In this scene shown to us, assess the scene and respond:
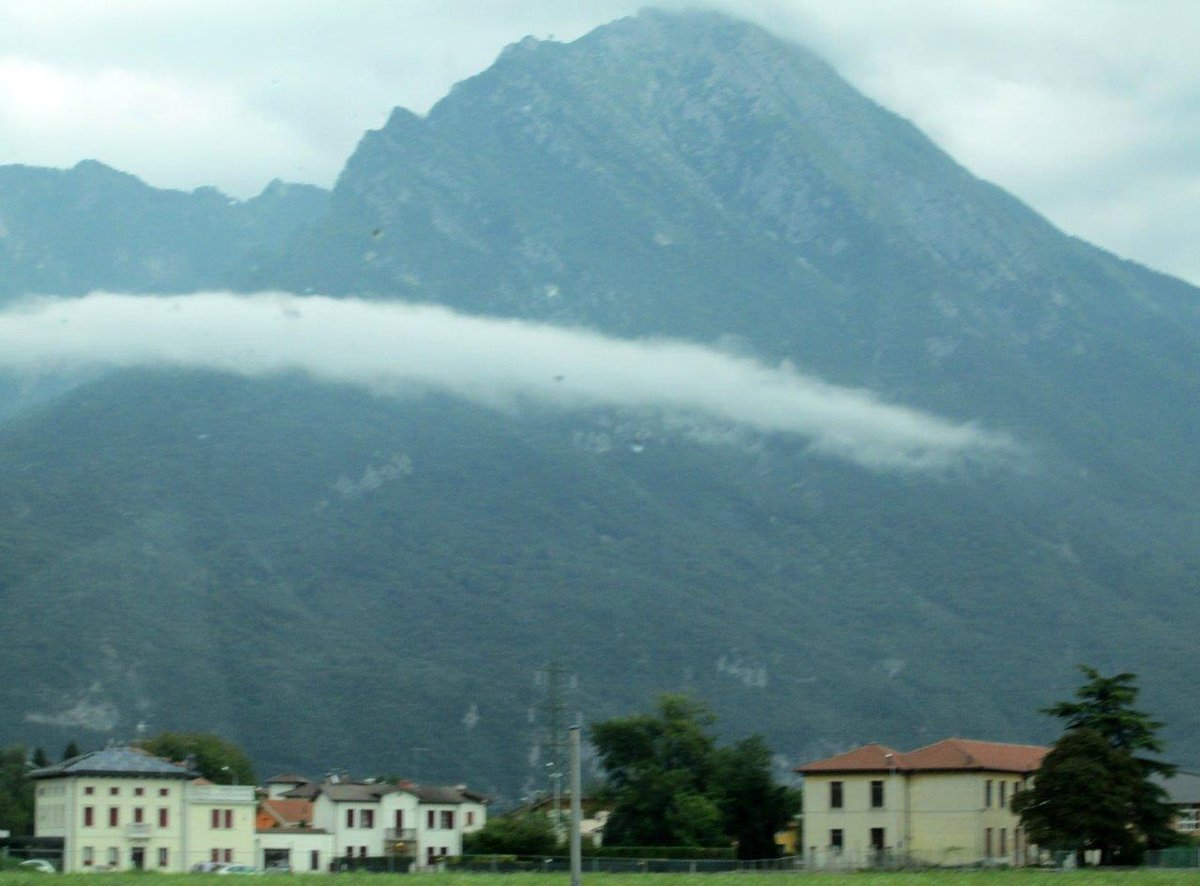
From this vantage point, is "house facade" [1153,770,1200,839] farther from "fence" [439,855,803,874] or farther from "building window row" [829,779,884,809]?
"fence" [439,855,803,874]

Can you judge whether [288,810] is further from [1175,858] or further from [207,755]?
[1175,858]

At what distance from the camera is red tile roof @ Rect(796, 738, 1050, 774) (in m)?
103

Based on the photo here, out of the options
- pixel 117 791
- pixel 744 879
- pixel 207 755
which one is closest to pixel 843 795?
pixel 744 879

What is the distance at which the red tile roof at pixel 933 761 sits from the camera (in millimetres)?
103062

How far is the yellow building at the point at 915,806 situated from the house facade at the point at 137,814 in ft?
116

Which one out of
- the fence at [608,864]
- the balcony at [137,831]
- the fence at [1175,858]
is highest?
the fence at [1175,858]

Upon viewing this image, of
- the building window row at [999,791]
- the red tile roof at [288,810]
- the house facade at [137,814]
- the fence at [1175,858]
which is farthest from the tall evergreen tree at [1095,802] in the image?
the red tile roof at [288,810]

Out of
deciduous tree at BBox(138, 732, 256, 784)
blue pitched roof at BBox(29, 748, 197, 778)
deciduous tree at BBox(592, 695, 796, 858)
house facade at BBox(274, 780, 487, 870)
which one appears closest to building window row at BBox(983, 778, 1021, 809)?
deciduous tree at BBox(592, 695, 796, 858)

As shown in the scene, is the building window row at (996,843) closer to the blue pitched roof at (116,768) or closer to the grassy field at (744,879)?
the grassy field at (744,879)

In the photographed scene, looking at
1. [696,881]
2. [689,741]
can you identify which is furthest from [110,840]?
[696,881]

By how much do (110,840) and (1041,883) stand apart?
65.5m

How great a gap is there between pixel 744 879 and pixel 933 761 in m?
39.8

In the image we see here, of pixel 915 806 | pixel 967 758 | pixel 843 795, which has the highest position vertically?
pixel 967 758

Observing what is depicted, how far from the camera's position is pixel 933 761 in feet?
341
